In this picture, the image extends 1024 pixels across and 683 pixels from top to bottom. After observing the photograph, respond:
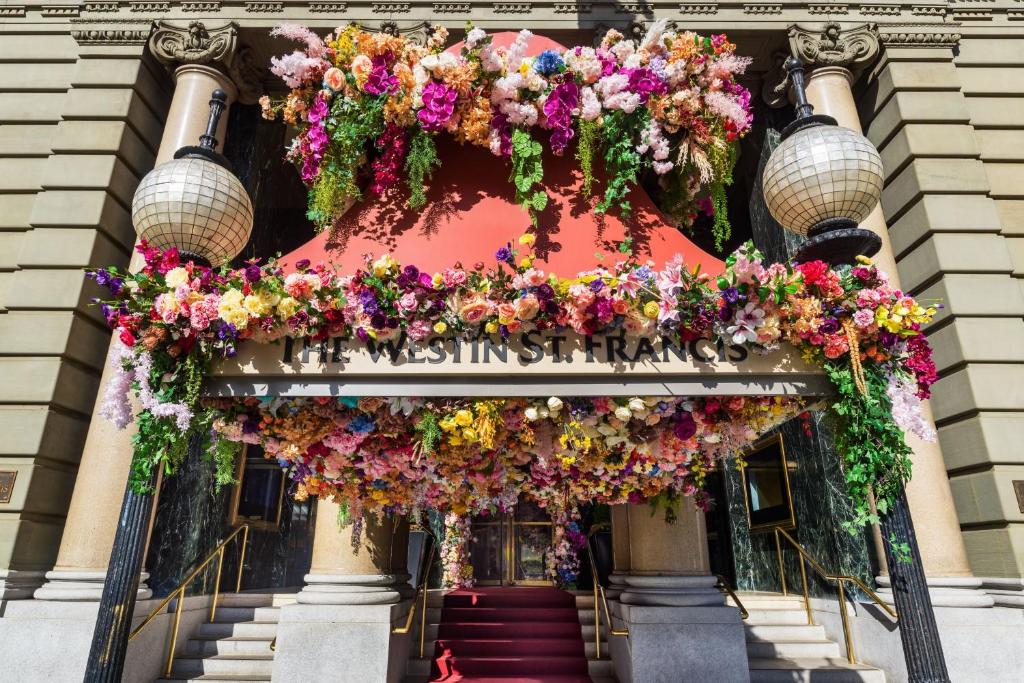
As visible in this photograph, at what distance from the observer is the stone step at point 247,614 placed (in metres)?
8.84

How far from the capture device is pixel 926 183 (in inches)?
349

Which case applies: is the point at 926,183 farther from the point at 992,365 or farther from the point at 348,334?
the point at 348,334

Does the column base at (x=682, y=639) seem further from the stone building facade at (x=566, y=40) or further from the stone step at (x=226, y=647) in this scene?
the stone step at (x=226, y=647)

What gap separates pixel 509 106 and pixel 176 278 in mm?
2315

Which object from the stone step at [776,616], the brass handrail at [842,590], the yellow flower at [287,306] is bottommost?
the stone step at [776,616]

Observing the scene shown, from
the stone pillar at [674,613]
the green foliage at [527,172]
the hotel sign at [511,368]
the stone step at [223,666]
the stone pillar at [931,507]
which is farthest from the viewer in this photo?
the stone step at [223,666]

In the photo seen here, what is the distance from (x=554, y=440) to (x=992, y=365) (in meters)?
7.34

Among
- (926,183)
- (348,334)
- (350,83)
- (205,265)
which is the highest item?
(926,183)

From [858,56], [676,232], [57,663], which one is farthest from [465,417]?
[858,56]

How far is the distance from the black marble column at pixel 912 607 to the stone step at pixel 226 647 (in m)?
7.77

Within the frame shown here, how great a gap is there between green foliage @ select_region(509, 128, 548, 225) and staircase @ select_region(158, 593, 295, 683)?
7.03 m

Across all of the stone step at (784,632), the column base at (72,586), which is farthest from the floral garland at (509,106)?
the stone step at (784,632)

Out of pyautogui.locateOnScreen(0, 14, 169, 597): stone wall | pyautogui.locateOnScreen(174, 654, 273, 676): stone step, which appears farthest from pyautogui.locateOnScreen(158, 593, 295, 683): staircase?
pyautogui.locateOnScreen(0, 14, 169, 597): stone wall

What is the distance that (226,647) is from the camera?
26.3 feet
